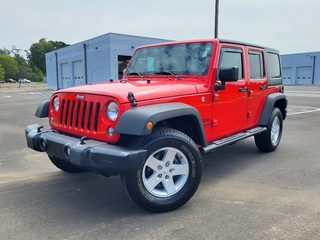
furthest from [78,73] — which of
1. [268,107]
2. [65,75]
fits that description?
[268,107]

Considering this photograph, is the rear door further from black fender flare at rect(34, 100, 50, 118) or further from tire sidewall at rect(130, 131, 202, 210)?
black fender flare at rect(34, 100, 50, 118)

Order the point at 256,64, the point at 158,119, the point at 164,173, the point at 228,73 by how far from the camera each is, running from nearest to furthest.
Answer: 1. the point at 158,119
2. the point at 164,173
3. the point at 228,73
4. the point at 256,64

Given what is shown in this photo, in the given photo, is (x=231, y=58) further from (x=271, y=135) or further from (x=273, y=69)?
(x=271, y=135)

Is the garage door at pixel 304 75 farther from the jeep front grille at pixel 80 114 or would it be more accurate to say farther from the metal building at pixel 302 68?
the jeep front grille at pixel 80 114

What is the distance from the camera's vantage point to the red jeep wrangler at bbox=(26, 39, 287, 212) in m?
2.95

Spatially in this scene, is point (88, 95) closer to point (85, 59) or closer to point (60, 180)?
point (60, 180)

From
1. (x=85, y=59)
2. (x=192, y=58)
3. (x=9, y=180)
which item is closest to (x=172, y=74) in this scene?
(x=192, y=58)

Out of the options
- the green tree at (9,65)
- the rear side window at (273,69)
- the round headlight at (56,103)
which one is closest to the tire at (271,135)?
the rear side window at (273,69)

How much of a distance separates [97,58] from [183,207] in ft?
98.0

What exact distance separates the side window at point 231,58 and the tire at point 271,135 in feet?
4.50

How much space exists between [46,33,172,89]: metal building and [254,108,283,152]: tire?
18526 mm

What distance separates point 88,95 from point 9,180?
2.03m

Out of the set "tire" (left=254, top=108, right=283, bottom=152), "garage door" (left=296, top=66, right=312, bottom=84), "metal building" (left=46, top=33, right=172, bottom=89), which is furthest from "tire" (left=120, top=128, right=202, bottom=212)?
"garage door" (left=296, top=66, right=312, bottom=84)

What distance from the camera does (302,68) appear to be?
52094mm
